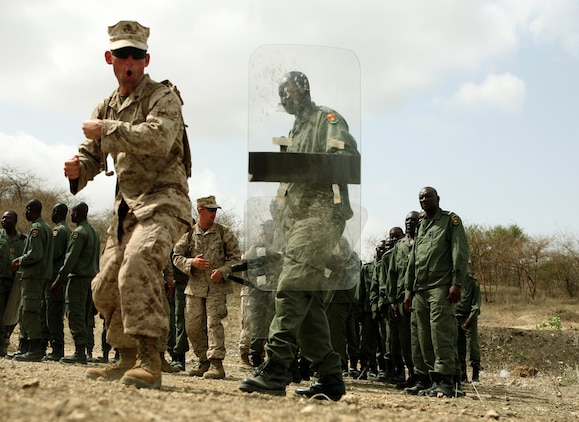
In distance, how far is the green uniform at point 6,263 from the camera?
11.9 metres

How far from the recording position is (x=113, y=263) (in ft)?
17.3

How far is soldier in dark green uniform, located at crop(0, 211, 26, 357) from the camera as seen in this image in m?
11.9

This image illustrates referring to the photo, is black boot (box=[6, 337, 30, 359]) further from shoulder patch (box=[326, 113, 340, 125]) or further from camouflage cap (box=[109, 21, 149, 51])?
shoulder patch (box=[326, 113, 340, 125])

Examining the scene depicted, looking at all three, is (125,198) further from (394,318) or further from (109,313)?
(394,318)

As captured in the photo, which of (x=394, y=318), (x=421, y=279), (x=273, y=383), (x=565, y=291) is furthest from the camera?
(x=565, y=291)

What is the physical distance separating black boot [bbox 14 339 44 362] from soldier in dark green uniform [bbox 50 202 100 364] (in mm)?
366

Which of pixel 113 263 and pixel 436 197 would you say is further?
pixel 436 197

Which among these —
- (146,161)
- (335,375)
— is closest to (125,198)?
(146,161)

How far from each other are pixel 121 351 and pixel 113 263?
64 centimetres

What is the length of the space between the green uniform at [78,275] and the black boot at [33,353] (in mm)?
502

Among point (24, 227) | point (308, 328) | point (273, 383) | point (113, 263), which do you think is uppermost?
point (24, 227)

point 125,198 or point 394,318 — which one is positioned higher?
point 125,198

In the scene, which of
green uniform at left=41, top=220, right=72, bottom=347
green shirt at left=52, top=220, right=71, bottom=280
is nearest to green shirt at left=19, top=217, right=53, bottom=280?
green uniform at left=41, top=220, right=72, bottom=347

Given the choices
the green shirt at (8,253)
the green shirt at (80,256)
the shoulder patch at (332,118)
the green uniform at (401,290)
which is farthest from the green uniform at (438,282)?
the green shirt at (8,253)
